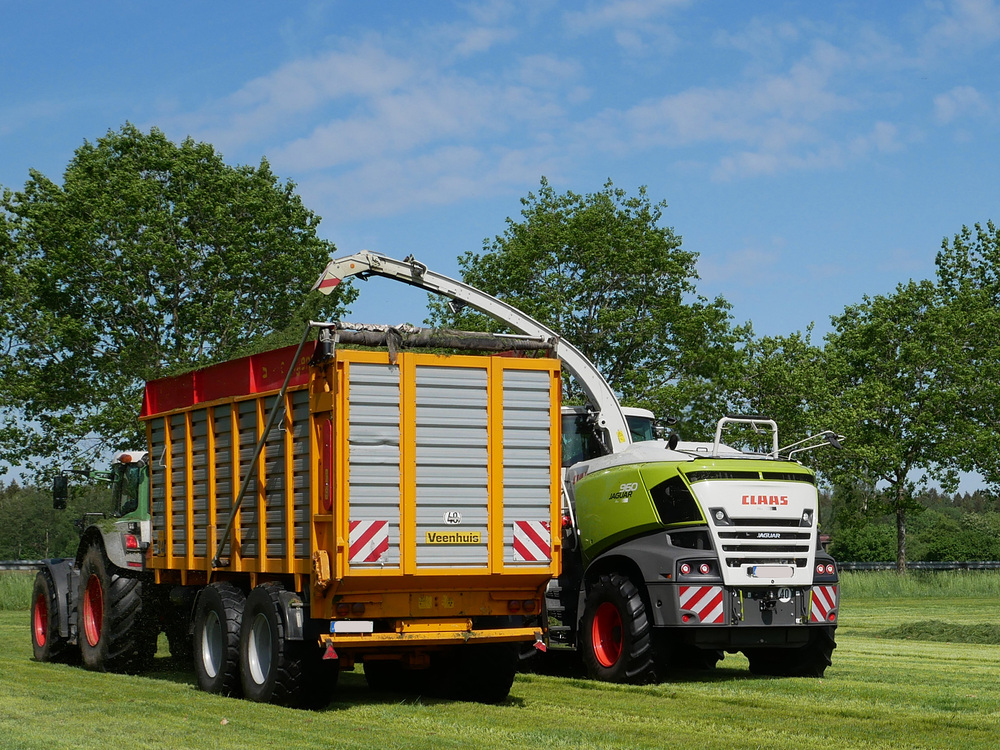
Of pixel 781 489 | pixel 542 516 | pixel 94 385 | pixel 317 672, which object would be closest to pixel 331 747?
pixel 317 672

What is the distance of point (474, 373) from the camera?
12.3 meters

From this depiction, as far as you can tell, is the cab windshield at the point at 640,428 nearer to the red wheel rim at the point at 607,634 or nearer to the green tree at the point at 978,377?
the red wheel rim at the point at 607,634

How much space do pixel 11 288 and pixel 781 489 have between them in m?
30.1

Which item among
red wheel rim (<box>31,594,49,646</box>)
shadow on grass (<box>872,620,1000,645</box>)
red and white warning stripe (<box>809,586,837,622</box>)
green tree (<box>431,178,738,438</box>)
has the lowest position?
shadow on grass (<box>872,620,1000,645</box>)

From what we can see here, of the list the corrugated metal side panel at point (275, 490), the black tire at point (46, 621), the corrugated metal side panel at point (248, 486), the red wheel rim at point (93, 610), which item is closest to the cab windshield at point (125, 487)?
the red wheel rim at point (93, 610)

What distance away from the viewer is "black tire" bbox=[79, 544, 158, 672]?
16.3 m

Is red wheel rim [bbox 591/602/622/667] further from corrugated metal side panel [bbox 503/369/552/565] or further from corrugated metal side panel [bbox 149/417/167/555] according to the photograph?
corrugated metal side panel [bbox 149/417/167/555]

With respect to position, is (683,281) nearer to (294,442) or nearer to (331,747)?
(294,442)

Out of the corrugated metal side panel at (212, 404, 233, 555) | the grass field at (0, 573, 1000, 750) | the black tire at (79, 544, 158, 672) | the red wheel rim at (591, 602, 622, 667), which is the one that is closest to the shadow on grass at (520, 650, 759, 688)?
the grass field at (0, 573, 1000, 750)

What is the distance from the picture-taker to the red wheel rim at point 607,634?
1487 centimetres

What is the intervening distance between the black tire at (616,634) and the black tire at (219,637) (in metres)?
3.95

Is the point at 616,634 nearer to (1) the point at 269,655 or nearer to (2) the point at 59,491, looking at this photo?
(1) the point at 269,655

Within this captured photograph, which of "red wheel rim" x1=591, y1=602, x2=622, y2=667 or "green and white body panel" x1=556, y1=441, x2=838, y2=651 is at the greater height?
"green and white body panel" x1=556, y1=441, x2=838, y2=651

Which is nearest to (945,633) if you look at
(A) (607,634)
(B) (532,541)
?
(A) (607,634)
